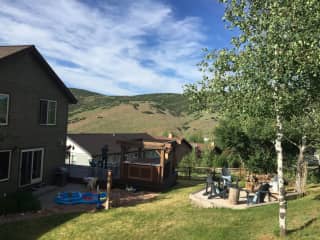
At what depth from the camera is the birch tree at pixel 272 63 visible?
694 centimetres

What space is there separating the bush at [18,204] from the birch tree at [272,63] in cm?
875

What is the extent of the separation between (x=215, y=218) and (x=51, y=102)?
38.7 ft

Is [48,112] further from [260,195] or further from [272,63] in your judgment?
[272,63]

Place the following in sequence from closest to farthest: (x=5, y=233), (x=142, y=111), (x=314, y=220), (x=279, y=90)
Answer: (x=279, y=90)
(x=314, y=220)
(x=5, y=233)
(x=142, y=111)

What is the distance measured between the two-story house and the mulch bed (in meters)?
2.87

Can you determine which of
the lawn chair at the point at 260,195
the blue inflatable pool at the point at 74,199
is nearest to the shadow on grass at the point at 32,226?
the blue inflatable pool at the point at 74,199

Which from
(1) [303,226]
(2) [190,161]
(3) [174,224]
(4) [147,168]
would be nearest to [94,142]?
(2) [190,161]

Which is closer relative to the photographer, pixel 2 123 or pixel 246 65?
pixel 246 65

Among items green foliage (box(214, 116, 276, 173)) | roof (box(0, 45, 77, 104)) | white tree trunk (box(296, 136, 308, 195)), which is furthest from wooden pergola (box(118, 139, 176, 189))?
green foliage (box(214, 116, 276, 173))

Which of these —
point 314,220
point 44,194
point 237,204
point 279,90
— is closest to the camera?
point 279,90

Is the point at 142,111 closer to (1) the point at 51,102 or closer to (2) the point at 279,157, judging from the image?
(1) the point at 51,102

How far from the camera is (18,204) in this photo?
1208 cm

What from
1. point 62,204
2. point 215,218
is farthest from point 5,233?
point 215,218

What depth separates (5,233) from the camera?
9562mm
